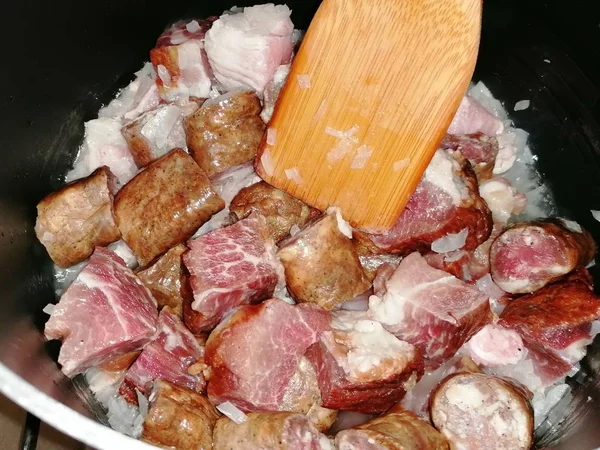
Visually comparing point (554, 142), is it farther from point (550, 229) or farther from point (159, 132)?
point (159, 132)

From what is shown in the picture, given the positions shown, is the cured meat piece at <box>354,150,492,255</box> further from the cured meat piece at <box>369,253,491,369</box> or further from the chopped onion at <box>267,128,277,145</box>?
the chopped onion at <box>267,128,277,145</box>

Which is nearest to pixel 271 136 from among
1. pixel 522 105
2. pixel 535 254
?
pixel 535 254

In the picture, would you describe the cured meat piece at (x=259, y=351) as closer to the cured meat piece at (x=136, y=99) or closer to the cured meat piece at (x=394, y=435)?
the cured meat piece at (x=394, y=435)

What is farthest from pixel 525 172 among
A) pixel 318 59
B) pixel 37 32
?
pixel 37 32

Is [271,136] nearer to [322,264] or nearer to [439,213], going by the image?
[322,264]

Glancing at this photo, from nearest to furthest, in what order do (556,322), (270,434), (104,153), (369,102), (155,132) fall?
1. (270,434)
2. (369,102)
3. (556,322)
4. (155,132)
5. (104,153)

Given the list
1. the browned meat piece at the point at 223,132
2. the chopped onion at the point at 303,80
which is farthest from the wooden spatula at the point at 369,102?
the browned meat piece at the point at 223,132
